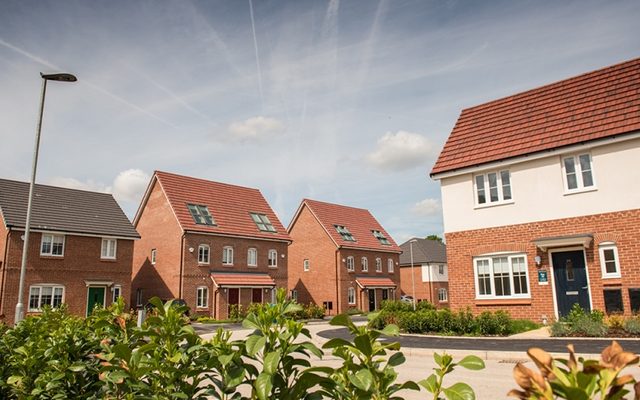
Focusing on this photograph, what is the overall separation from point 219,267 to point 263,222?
725 cm

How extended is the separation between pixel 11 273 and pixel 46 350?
28425 mm

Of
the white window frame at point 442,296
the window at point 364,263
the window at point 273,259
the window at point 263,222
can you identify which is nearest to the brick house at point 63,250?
the window at point 263,222

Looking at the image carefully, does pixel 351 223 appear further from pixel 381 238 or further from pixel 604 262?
pixel 604 262

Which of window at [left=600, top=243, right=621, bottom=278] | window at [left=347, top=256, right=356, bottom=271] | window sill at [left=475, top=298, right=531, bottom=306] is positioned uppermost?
window at [left=347, top=256, right=356, bottom=271]

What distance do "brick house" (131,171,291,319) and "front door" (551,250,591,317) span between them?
21.9 metres

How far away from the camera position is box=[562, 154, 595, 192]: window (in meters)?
16.1

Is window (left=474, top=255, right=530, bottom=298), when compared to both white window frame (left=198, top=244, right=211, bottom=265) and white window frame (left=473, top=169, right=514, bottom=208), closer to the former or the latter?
white window frame (left=473, top=169, right=514, bottom=208)

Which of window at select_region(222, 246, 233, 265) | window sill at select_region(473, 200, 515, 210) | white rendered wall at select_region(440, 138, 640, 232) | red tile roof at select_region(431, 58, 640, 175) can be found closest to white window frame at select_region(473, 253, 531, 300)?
white rendered wall at select_region(440, 138, 640, 232)

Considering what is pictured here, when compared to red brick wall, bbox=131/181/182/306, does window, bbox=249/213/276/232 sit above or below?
above

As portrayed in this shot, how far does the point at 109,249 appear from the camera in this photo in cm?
3262

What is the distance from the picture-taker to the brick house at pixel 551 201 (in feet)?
49.9

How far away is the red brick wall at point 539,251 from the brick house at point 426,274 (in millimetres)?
35272

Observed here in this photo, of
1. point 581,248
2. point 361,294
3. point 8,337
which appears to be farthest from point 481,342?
point 361,294

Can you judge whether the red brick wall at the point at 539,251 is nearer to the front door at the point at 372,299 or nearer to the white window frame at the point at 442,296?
the front door at the point at 372,299
